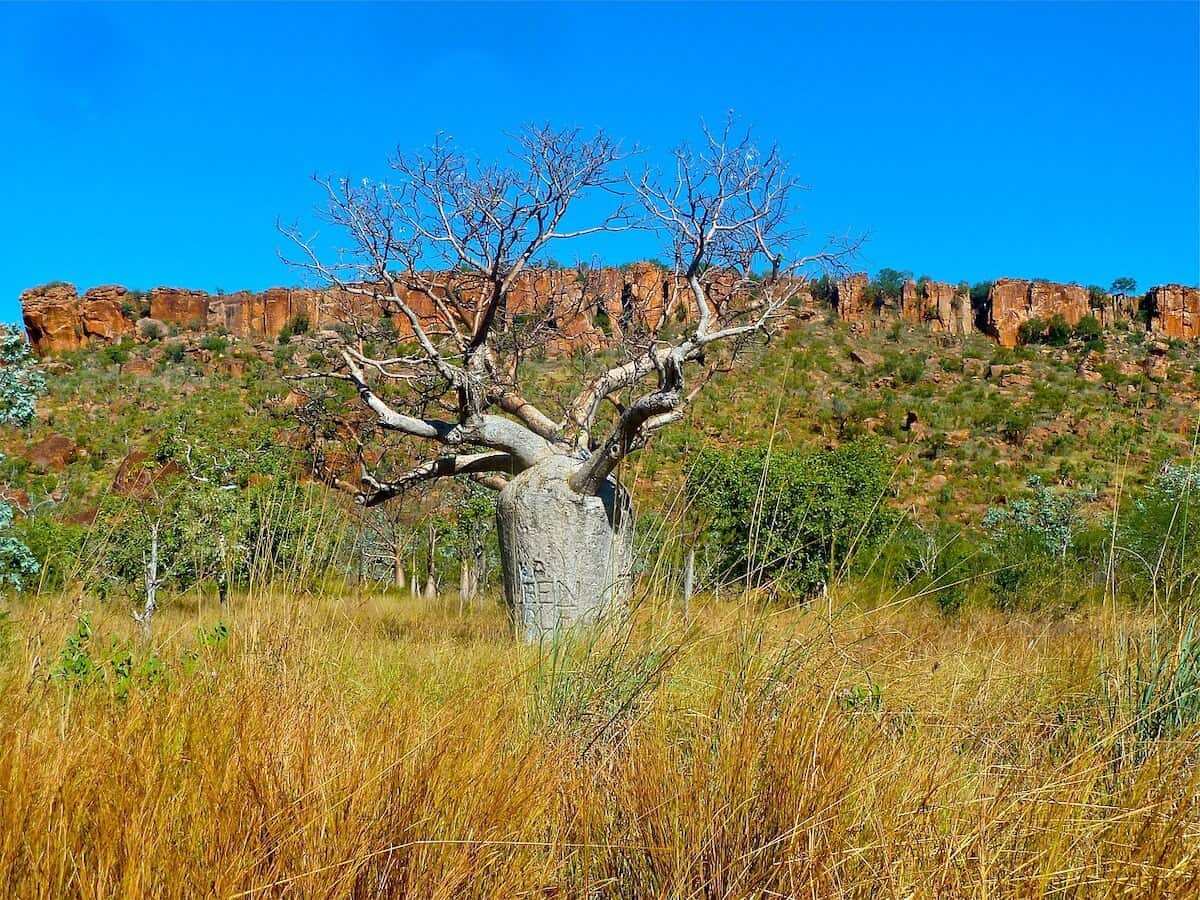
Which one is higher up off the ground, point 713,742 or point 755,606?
point 755,606

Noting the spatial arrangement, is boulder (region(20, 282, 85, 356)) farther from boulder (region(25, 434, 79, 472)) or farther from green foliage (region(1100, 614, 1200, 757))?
green foliage (region(1100, 614, 1200, 757))

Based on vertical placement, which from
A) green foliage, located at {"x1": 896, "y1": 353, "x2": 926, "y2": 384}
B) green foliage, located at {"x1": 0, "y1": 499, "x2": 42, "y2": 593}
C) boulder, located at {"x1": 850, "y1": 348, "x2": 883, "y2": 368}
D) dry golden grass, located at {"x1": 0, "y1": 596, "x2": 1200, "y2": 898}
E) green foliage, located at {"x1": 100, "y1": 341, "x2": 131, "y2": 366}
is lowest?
dry golden grass, located at {"x1": 0, "y1": 596, "x2": 1200, "y2": 898}

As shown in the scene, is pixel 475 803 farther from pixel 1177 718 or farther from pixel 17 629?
pixel 17 629

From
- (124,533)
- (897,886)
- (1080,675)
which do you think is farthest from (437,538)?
(897,886)

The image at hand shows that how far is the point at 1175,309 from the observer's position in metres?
50.2

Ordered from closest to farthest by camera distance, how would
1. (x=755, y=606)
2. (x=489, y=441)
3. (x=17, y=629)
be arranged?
(x=755, y=606) < (x=17, y=629) < (x=489, y=441)

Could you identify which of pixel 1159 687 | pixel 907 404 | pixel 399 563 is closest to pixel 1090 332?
pixel 907 404

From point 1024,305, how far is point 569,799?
52959mm

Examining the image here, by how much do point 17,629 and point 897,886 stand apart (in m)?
3.53

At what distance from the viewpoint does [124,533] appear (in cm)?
939

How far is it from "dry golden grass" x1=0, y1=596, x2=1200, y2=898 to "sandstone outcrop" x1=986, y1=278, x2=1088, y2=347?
4915cm

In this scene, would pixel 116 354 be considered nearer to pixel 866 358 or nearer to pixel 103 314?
pixel 103 314

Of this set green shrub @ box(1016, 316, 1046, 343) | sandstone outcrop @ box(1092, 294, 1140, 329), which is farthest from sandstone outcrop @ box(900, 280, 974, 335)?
sandstone outcrop @ box(1092, 294, 1140, 329)

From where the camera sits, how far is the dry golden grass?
1425mm
